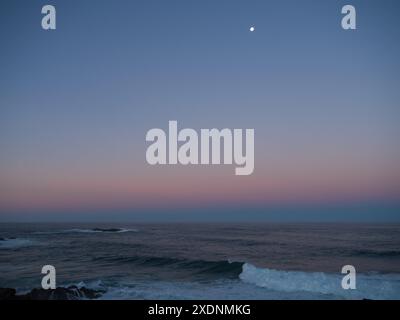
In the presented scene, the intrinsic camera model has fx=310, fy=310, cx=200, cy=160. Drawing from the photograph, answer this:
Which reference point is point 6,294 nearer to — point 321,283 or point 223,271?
point 223,271

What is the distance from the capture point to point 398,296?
443 inches

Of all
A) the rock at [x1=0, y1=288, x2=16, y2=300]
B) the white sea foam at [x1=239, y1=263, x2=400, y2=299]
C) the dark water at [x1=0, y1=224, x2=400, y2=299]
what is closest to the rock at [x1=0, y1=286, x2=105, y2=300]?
the rock at [x1=0, y1=288, x2=16, y2=300]

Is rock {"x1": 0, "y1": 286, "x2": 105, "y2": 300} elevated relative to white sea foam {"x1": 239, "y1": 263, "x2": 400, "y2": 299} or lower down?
elevated

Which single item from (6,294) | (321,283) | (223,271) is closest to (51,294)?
(6,294)

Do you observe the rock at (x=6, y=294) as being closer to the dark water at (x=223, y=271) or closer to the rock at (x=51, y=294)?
the rock at (x=51, y=294)

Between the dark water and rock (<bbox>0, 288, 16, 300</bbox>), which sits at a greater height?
rock (<bbox>0, 288, 16, 300</bbox>)

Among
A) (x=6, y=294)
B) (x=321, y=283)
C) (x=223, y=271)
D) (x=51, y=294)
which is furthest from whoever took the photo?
(x=223, y=271)

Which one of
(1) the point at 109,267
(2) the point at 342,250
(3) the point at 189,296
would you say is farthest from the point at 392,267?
(1) the point at 109,267

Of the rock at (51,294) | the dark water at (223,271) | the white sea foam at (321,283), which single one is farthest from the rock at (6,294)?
the white sea foam at (321,283)

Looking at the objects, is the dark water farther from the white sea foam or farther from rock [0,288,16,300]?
rock [0,288,16,300]

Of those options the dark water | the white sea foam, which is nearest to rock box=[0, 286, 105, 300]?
the dark water

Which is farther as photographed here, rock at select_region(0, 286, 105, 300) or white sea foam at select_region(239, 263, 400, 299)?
white sea foam at select_region(239, 263, 400, 299)

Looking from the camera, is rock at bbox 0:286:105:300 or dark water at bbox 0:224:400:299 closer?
rock at bbox 0:286:105:300
